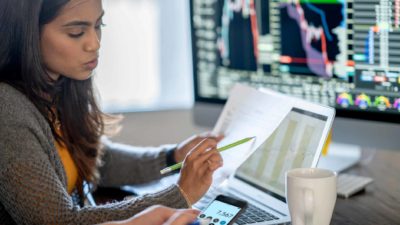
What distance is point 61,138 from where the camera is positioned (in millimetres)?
1552

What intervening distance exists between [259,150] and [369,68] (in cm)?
30

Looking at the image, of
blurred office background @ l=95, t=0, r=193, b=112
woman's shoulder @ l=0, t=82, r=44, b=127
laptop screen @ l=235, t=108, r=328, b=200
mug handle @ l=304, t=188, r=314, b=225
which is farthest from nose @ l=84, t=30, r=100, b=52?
blurred office background @ l=95, t=0, r=193, b=112

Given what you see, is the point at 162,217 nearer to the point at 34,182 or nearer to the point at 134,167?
the point at 34,182

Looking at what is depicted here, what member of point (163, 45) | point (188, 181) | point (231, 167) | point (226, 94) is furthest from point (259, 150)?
point (163, 45)

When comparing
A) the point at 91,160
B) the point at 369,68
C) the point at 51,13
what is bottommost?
the point at 91,160

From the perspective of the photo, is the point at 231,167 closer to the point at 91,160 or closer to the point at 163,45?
the point at 91,160

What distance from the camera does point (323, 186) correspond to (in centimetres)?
116

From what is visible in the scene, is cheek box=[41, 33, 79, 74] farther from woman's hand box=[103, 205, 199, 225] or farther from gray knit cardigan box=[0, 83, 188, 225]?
woman's hand box=[103, 205, 199, 225]

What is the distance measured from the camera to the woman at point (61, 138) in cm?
122

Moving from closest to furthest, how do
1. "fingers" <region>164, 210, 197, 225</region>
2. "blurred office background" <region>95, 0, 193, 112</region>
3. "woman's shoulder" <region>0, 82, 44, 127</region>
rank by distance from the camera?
"fingers" <region>164, 210, 197, 225</region>
"woman's shoulder" <region>0, 82, 44, 127</region>
"blurred office background" <region>95, 0, 193, 112</region>

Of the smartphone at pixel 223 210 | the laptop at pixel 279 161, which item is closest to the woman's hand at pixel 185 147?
the laptop at pixel 279 161

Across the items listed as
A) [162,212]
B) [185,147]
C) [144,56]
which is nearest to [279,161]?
[185,147]

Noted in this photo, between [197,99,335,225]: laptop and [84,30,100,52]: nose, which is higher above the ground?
[84,30,100,52]: nose

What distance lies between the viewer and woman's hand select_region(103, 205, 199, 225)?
1128 mm
